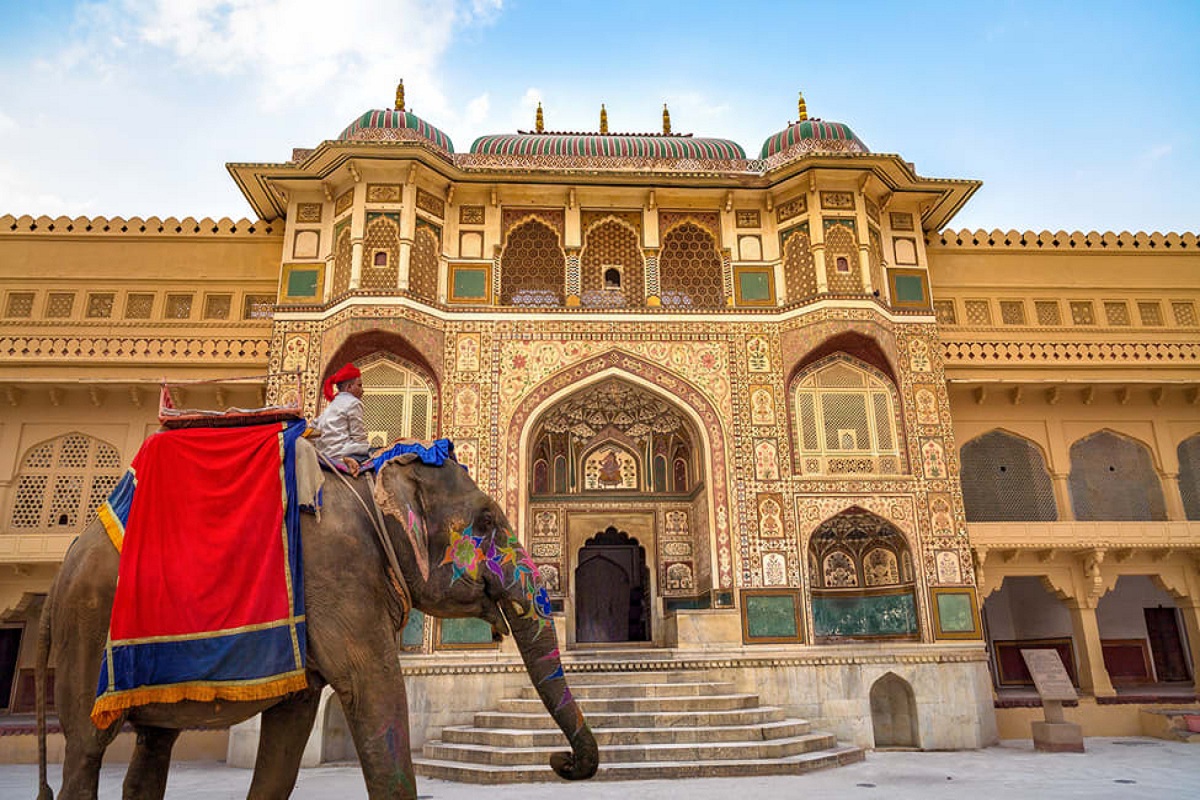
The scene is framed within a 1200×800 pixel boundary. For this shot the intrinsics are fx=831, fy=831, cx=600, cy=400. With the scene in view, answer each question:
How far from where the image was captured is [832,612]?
543 inches

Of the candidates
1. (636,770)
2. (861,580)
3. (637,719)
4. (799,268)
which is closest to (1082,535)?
(861,580)

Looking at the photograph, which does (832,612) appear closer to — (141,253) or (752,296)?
(752,296)

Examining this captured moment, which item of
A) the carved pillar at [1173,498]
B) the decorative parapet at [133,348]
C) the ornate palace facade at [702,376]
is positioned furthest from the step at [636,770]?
the carved pillar at [1173,498]

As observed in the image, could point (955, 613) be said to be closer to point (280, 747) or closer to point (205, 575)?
point (280, 747)

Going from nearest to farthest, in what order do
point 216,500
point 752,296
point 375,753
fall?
point 375,753 → point 216,500 → point 752,296

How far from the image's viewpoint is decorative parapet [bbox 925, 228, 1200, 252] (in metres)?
15.5

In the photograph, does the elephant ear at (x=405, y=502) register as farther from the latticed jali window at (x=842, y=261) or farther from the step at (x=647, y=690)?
the latticed jali window at (x=842, y=261)

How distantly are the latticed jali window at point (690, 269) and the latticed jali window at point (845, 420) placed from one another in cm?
225

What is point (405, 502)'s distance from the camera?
386 cm

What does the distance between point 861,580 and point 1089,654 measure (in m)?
3.89

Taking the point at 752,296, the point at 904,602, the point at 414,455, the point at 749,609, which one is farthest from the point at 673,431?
the point at 414,455

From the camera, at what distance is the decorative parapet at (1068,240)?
15.5m

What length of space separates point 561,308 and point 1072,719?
10280 millimetres

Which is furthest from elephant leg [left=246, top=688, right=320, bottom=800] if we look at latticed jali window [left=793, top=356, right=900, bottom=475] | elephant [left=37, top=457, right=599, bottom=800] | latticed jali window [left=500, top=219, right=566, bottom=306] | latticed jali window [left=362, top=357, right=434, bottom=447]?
latticed jali window [left=500, top=219, right=566, bottom=306]
